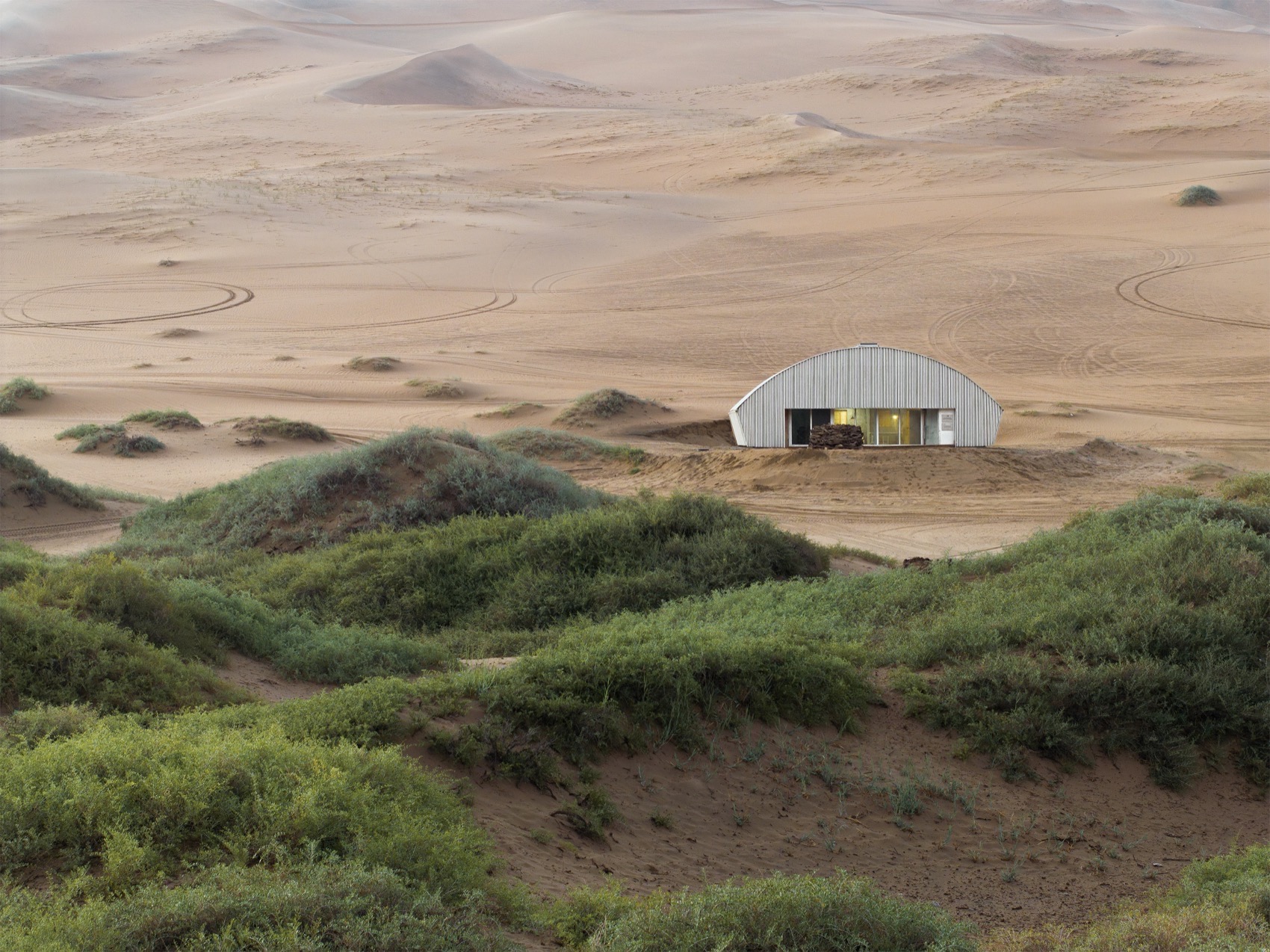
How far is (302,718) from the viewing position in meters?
6.79

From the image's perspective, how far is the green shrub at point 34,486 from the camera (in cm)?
1786

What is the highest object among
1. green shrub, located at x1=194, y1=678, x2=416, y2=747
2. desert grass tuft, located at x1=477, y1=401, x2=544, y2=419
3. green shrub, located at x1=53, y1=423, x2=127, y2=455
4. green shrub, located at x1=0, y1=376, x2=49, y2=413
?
green shrub, located at x1=194, y1=678, x2=416, y2=747

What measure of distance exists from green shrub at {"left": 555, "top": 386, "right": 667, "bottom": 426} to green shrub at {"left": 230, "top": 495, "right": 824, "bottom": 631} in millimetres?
12534

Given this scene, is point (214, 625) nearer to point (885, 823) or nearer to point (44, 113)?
point (885, 823)

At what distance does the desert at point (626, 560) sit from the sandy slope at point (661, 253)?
0.28m

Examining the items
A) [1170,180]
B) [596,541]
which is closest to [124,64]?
[1170,180]

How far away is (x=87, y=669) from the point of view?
7.86 meters

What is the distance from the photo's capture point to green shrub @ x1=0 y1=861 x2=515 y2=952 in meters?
4.11

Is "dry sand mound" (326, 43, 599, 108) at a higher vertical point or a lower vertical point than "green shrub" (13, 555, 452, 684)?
higher

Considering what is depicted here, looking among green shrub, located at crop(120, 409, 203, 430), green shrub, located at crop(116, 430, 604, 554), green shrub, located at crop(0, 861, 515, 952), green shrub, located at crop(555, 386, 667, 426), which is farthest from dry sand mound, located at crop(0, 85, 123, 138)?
green shrub, located at crop(0, 861, 515, 952)

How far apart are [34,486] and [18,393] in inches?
456

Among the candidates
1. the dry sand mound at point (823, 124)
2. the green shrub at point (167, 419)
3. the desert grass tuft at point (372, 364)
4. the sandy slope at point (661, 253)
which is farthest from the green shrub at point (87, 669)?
the dry sand mound at point (823, 124)

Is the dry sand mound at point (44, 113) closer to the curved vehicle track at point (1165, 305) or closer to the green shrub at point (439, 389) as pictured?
the green shrub at point (439, 389)

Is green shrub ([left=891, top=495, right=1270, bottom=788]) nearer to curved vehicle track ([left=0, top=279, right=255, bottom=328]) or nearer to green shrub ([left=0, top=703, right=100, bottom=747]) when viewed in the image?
green shrub ([left=0, top=703, right=100, bottom=747])
